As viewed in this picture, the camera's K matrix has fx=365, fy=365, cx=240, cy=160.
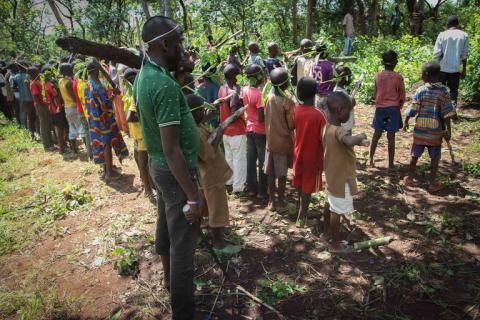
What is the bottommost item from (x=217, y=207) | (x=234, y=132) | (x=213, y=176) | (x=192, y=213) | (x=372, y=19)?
(x=217, y=207)

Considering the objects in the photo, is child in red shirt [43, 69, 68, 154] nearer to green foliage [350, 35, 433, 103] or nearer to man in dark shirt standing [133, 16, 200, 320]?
man in dark shirt standing [133, 16, 200, 320]

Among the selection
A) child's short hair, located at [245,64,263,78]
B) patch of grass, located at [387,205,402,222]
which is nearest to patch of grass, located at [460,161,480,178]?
patch of grass, located at [387,205,402,222]

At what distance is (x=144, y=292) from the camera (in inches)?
143

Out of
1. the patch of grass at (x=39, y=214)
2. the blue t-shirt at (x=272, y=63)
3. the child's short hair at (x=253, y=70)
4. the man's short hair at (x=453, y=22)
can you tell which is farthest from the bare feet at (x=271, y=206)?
the man's short hair at (x=453, y=22)

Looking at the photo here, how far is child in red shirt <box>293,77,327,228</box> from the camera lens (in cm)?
411

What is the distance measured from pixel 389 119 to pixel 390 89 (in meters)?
0.46

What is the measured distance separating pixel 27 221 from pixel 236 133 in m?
3.47

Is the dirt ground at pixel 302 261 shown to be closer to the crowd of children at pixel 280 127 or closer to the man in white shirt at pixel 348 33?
the crowd of children at pixel 280 127

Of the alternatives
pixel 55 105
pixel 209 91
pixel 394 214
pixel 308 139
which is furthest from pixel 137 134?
pixel 55 105

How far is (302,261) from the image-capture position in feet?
12.7

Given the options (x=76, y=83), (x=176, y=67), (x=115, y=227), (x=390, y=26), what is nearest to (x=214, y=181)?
(x=176, y=67)

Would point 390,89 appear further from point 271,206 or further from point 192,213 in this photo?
point 192,213

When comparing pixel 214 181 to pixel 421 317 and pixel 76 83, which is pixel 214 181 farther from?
pixel 76 83

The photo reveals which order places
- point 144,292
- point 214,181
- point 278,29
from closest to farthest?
point 144,292 < point 214,181 < point 278,29
